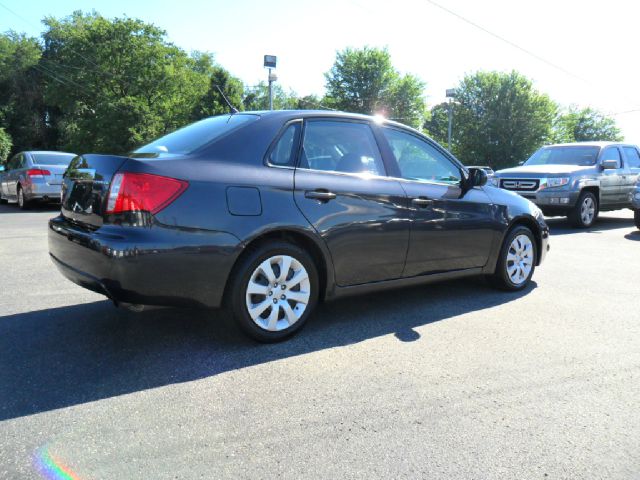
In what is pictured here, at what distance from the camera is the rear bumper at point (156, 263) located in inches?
119

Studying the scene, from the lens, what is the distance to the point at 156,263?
3.06 meters

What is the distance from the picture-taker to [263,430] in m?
2.48

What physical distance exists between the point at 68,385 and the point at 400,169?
9.40 feet

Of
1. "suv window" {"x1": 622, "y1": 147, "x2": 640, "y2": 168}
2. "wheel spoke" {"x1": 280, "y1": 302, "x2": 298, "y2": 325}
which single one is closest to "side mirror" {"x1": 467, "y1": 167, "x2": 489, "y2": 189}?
"wheel spoke" {"x1": 280, "y1": 302, "x2": 298, "y2": 325}

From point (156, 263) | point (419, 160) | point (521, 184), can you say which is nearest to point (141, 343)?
point (156, 263)

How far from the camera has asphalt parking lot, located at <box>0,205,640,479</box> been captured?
→ 224cm

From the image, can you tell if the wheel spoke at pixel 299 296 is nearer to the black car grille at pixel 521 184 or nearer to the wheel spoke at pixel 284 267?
the wheel spoke at pixel 284 267

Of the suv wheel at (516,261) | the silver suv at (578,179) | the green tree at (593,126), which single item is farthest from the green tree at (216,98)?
the green tree at (593,126)

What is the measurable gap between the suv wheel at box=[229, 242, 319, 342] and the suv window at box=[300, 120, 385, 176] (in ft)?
2.30

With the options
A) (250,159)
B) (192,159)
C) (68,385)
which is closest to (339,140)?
(250,159)

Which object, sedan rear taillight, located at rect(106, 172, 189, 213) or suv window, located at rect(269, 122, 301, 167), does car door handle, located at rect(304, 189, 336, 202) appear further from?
sedan rear taillight, located at rect(106, 172, 189, 213)

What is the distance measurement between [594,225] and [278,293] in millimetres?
10567

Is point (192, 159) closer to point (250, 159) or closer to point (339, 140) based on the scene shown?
point (250, 159)

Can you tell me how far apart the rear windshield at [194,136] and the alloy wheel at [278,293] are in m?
0.94
